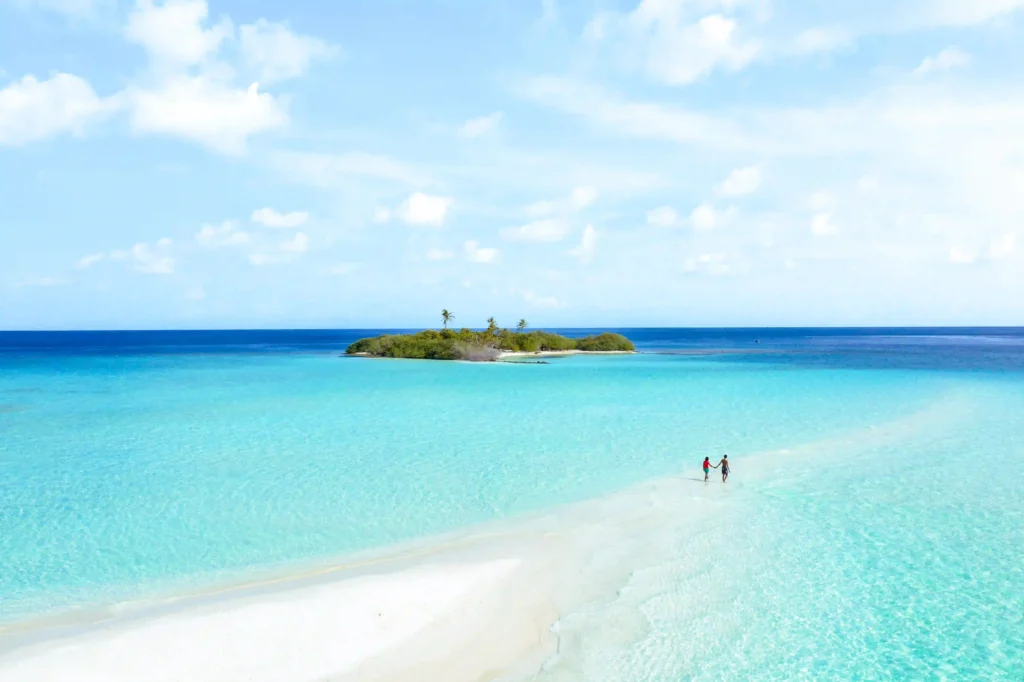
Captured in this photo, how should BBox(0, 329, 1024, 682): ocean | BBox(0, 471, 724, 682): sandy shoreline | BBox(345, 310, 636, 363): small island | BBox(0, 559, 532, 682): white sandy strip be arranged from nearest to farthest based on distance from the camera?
1. BBox(0, 559, 532, 682): white sandy strip
2. BBox(0, 471, 724, 682): sandy shoreline
3. BBox(0, 329, 1024, 682): ocean
4. BBox(345, 310, 636, 363): small island

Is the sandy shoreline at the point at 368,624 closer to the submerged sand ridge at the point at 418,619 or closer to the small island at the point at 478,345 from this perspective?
the submerged sand ridge at the point at 418,619

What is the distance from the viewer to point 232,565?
1339 cm

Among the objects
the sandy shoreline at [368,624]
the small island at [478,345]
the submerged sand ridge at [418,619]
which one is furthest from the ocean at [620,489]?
the small island at [478,345]

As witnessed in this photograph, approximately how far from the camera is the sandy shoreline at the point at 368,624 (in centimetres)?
961

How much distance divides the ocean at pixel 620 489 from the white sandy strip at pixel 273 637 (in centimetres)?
183

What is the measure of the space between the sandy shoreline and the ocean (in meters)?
0.75

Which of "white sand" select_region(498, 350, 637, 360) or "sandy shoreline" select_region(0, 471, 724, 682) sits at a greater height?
"white sand" select_region(498, 350, 637, 360)

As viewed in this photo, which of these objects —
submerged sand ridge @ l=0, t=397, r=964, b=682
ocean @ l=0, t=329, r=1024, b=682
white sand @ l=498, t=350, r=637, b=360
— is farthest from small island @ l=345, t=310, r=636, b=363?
submerged sand ridge @ l=0, t=397, r=964, b=682

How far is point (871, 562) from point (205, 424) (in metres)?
28.7

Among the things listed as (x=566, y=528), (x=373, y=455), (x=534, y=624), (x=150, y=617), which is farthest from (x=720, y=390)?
(x=150, y=617)

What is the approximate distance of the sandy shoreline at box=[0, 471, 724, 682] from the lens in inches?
378

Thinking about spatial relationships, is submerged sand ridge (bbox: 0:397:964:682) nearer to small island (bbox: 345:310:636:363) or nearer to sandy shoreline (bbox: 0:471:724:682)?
sandy shoreline (bbox: 0:471:724:682)

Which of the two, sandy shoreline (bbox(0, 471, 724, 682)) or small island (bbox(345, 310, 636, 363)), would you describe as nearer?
sandy shoreline (bbox(0, 471, 724, 682))

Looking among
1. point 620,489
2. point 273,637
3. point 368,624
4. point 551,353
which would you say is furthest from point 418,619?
point 551,353
